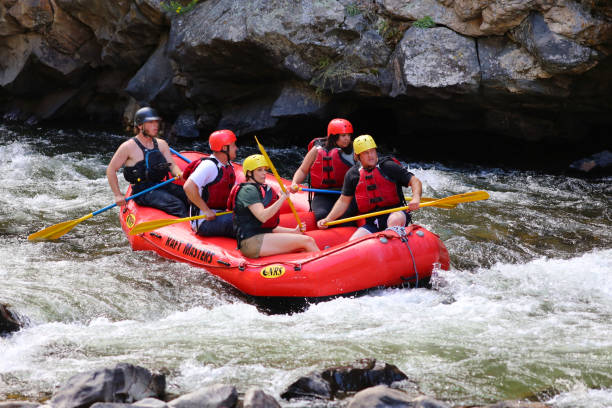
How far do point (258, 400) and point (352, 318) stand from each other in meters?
1.54

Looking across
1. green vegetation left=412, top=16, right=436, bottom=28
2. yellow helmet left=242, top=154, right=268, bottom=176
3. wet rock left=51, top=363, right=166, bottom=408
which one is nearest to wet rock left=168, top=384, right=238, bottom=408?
wet rock left=51, top=363, right=166, bottom=408

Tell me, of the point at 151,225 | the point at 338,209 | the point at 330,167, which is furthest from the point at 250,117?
the point at 338,209

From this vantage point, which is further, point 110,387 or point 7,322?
point 7,322

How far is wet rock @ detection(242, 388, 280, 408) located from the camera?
3422 mm

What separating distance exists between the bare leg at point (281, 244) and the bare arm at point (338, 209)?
1.54ft

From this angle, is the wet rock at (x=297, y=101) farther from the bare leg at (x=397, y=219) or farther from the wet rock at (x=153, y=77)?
the bare leg at (x=397, y=219)

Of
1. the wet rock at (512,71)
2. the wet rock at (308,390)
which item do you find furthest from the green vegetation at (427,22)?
the wet rock at (308,390)

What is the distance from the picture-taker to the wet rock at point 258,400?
342 centimetres

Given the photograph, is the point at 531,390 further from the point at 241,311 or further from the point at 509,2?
the point at 509,2

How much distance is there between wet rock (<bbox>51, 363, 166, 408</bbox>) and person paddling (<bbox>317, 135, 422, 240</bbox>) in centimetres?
253

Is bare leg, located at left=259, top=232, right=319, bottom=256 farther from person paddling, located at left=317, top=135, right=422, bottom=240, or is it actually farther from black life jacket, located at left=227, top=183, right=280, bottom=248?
person paddling, located at left=317, top=135, right=422, bottom=240

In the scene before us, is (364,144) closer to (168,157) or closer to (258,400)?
(168,157)

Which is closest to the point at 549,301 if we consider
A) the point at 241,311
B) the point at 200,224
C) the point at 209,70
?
the point at 241,311

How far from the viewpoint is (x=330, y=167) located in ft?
20.9
